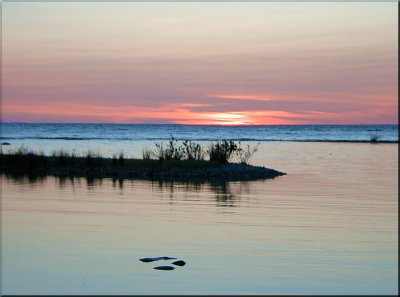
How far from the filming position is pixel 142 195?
56.1 ft

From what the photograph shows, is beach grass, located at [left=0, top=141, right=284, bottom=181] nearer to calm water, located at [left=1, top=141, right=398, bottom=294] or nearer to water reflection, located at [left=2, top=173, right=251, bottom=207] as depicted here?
water reflection, located at [left=2, top=173, right=251, bottom=207]

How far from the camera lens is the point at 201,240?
10555mm

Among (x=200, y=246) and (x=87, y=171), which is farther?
(x=87, y=171)

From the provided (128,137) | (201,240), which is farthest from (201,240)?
(128,137)

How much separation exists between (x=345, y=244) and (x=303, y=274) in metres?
2.30

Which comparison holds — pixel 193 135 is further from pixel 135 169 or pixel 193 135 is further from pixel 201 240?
pixel 201 240

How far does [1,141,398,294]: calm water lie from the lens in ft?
26.8

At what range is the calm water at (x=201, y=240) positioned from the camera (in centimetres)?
816

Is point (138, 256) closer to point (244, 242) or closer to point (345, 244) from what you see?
point (244, 242)

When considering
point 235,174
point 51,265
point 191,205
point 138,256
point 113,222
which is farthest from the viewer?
point 235,174

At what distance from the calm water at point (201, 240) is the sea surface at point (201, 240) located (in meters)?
0.02

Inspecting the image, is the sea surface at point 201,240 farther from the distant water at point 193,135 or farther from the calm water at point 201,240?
the distant water at point 193,135

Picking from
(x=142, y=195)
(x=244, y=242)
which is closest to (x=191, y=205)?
(x=142, y=195)

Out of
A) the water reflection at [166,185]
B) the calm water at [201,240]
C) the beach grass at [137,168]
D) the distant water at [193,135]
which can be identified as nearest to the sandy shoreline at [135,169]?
the beach grass at [137,168]
